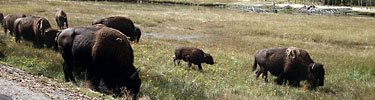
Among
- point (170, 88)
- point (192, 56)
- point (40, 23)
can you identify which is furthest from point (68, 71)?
point (192, 56)

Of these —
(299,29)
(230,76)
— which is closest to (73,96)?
(230,76)

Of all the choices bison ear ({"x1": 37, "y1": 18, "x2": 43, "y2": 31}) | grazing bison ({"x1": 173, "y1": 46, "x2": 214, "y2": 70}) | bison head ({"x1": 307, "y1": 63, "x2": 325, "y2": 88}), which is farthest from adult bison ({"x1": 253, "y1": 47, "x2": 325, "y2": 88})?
bison ear ({"x1": 37, "y1": 18, "x2": 43, "y2": 31})

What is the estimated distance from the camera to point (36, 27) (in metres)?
15.4

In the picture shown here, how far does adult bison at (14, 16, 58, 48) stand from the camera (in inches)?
571

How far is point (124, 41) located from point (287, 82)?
26.6 feet

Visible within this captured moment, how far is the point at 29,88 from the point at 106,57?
1901 millimetres

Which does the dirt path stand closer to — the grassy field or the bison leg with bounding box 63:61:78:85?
the bison leg with bounding box 63:61:78:85

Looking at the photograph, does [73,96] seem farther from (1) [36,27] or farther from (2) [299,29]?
(2) [299,29]

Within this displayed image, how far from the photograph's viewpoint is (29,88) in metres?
7.41

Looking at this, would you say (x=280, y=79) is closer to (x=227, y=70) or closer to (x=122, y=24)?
(x=227, y=70)

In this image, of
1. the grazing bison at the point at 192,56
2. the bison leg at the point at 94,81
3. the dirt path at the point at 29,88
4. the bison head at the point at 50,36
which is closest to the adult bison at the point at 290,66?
the grazing bison at the point at 192,56

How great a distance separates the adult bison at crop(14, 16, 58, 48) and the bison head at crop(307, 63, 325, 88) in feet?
32.1

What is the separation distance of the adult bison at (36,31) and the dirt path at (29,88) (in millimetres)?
5445

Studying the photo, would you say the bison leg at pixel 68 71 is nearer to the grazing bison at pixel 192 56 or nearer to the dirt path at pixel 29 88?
the dirt path at pixel 29 88
